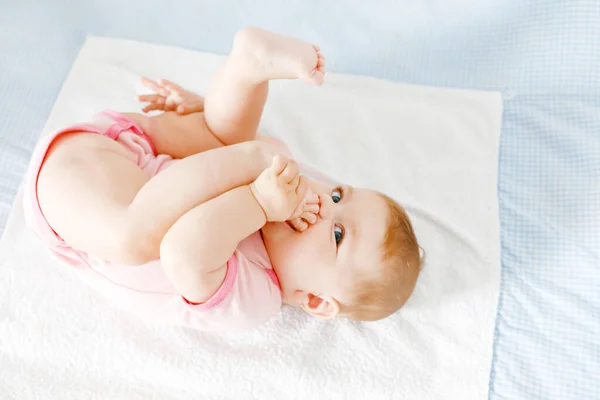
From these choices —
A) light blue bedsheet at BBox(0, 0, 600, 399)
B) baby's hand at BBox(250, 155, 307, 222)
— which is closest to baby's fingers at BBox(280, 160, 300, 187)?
baby's hand at BBox(250, 155, 307, 222)

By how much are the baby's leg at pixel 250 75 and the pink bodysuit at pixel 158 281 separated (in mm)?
165

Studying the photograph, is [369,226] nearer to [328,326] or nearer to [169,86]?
[328,326]

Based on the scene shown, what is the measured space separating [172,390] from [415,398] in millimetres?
455

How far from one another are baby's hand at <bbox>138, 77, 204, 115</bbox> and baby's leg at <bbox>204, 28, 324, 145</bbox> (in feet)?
0.18

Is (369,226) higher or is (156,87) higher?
(156,87)

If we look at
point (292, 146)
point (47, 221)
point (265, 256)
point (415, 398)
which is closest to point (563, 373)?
point (415, 398)

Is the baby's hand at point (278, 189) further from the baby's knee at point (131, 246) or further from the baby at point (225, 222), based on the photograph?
the baby's knee at point (131, 246)

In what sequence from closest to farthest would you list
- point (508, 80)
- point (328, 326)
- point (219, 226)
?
point (219, 226), point (328, 326), point (508, 80)

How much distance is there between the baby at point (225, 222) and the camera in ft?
3.56

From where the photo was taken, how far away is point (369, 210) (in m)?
1.18

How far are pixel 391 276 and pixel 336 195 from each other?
7.3 inches

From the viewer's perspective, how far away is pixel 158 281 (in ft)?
3.87

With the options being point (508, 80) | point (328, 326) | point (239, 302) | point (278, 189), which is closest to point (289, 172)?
point (278, 189)

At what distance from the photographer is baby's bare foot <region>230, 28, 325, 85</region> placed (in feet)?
3.64
